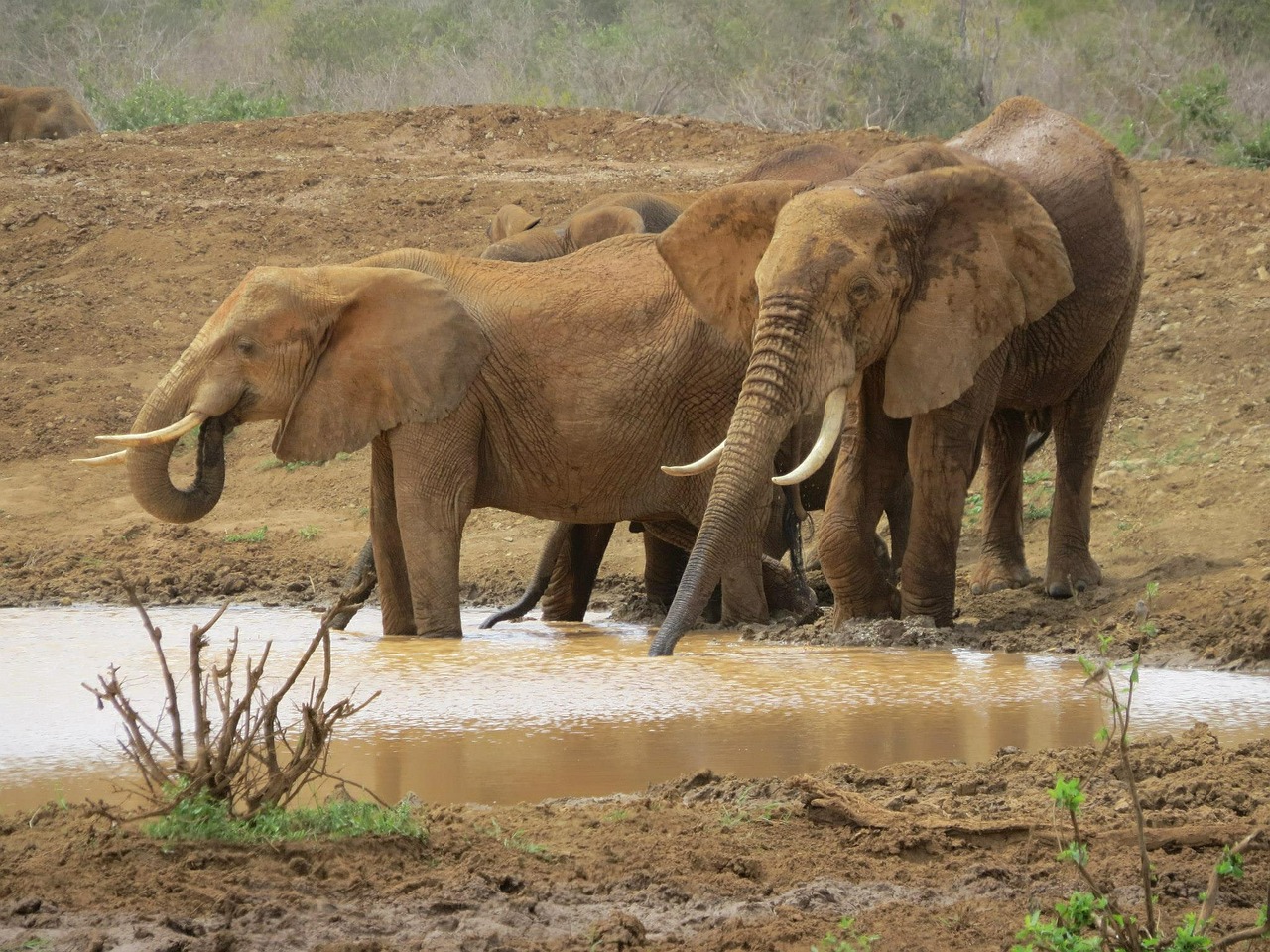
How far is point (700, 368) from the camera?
8.02 metres

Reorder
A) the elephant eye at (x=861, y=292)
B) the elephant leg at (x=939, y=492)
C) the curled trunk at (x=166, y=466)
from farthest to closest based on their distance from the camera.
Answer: the curled trunk at (x=166, y=466) → the elephant leg at (x=939, y=492) → the elephant eye at (x=861, y=292)

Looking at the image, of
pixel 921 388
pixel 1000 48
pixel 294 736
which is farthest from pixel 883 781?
pixel 1000 48

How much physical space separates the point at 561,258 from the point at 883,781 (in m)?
4.03

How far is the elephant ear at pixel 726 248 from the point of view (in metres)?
7.50

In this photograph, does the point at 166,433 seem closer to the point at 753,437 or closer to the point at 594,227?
the point at 753,437

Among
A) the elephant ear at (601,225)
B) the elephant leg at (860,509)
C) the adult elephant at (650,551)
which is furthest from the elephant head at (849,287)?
the elephant ear at (601,225)

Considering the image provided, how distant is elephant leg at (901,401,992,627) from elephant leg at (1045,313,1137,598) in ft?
2.91

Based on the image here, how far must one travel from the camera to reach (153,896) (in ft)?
12.1

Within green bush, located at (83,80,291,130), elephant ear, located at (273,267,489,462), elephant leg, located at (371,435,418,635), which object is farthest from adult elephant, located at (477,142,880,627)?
green bush, located at (83,80,291,130)

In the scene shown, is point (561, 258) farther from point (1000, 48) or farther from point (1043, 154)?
point (1000, 48)

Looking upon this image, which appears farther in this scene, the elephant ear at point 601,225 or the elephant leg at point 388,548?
the elephant ear at point 601,225

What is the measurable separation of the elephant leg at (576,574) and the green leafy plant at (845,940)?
562cm

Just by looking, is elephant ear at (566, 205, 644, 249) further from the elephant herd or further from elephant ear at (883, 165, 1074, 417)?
elephant ear at (883, 165, 1074, 417)

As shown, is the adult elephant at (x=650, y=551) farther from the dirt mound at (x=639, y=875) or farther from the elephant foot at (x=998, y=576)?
the dirt mound at (x=639, y=875)
